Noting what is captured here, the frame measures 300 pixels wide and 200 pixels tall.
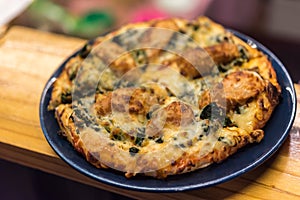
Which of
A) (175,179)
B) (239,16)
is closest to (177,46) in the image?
(175,179)

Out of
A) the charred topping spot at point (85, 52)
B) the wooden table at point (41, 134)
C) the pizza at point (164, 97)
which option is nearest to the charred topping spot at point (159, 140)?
the pizza at point (164, 97)

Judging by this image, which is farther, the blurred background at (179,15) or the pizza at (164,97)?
the blurred background at (179,15)

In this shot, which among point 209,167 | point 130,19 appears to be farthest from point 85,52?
point 130,19

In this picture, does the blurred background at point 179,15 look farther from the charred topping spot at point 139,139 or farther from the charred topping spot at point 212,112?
the charred topping spot at point 139,139

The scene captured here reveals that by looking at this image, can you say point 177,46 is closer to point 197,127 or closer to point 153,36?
point 153,36

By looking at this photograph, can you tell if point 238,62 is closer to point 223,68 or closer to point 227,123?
point 223,68

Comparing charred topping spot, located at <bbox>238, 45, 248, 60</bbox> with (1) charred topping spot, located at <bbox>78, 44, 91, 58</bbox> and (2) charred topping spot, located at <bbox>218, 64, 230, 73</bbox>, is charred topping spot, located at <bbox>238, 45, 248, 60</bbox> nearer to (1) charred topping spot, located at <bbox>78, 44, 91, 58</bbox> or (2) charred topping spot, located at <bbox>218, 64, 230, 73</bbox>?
(2) charred topping spot, located at <bbox>218, 64, 230, 73</bbox>
